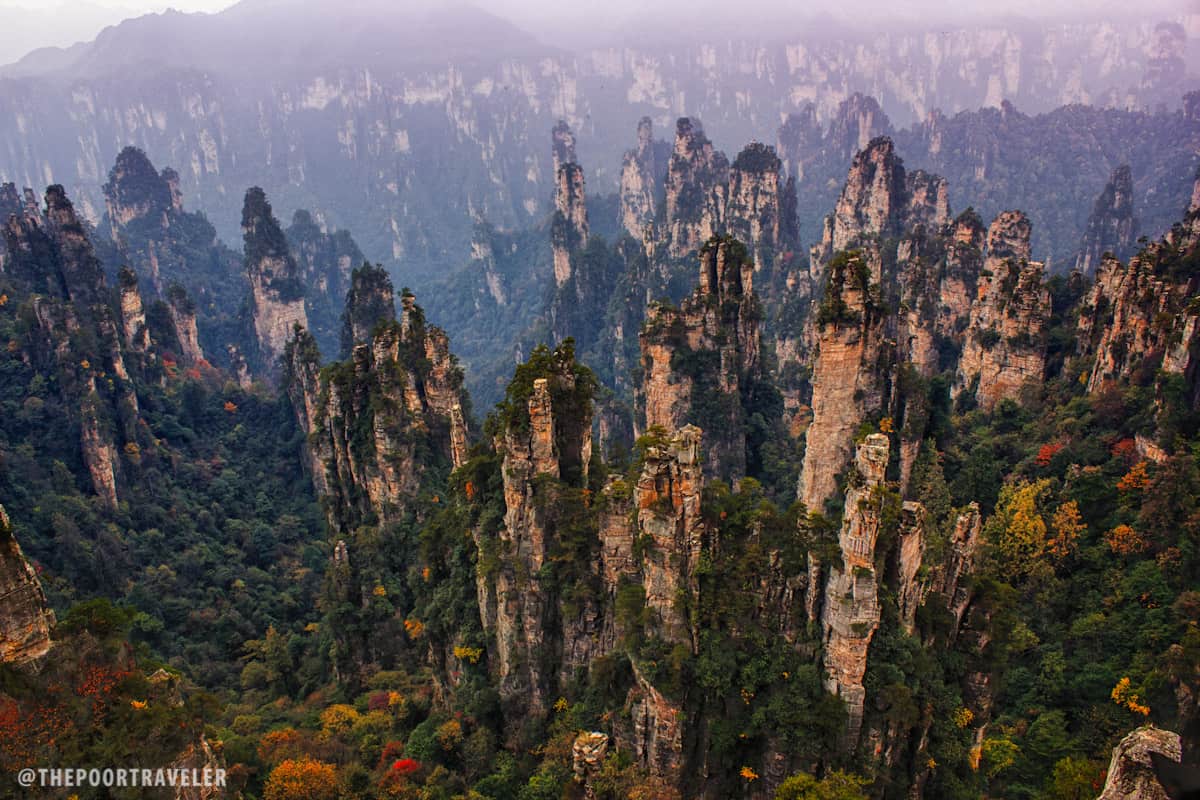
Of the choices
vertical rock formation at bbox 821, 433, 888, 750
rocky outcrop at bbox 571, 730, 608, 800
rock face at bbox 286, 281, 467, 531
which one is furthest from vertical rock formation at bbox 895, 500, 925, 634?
rock face at bbox 286, 281, 467, 531

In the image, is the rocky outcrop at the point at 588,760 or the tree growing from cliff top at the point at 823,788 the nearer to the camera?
the tree growing from cliff top at the point at 823,788

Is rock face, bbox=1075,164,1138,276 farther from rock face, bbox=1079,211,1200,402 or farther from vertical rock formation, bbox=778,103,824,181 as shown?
rock face, bbox=1079,211,1200,402

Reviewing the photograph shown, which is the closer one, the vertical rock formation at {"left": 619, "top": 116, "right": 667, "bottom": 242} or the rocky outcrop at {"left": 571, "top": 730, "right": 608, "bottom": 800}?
the rocky outcrop at {"left": 571, "top": 730, "right": 608, "bottom": 800}

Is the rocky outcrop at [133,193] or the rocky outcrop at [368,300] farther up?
the rocky outcrop at [133,193]

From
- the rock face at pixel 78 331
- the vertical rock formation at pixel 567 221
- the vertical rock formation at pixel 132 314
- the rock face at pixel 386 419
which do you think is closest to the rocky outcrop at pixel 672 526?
the rock face at pixel 386 419

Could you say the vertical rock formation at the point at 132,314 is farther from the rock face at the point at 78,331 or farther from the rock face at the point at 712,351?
the rock face at the point at 712,351

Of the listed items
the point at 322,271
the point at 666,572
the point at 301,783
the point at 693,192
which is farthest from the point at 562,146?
the point at 301,783

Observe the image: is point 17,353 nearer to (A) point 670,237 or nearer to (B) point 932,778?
(B) point 932,778
